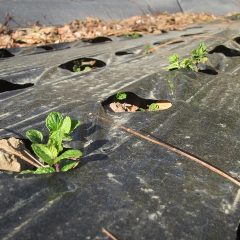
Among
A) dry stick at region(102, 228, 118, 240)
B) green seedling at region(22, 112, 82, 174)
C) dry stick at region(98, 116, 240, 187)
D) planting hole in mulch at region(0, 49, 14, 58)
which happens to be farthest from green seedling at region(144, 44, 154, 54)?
dry stick at region(102, 228, 118, 240)

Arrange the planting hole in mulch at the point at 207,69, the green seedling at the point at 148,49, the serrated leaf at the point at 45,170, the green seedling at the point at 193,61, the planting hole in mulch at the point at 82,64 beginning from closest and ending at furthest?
the serrated leaf at the point at 45,170 < the green seedling at the point at 193,61 < the planting hole in mulch at the point at 207,69 < the planting hole in mulch at the point at 82,64 < the green seedling at the point at 148,49

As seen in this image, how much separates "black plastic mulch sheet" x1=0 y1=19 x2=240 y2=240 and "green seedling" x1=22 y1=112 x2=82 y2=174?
59mm

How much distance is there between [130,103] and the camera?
221 cm

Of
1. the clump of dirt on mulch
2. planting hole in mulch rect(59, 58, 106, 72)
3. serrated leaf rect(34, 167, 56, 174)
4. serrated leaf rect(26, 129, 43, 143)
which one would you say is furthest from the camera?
the clump of dirt on mulch

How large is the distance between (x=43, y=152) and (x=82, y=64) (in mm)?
2065

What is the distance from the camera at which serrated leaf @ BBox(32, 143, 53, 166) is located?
131 cm

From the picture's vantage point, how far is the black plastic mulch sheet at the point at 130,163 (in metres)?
1.06

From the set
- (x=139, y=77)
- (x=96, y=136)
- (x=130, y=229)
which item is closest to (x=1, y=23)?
(x=139, y=77)

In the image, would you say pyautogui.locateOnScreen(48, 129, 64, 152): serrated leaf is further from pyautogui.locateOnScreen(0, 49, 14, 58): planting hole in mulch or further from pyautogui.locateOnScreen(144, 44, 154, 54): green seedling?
pyautogui.locateOnScreen(0, 49, 14, 58): planting hole in mulch

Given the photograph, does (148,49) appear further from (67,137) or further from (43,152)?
(43,152)

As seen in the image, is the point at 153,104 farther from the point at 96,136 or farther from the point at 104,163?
the point at 104,163

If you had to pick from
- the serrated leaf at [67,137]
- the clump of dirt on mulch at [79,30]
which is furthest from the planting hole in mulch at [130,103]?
the clump of dirt on mulch at [79,30]

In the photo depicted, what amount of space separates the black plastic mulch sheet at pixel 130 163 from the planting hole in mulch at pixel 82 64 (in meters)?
0.50

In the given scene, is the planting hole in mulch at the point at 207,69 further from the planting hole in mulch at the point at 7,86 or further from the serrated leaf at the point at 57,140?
the serrated leaf at the point at 57,140
